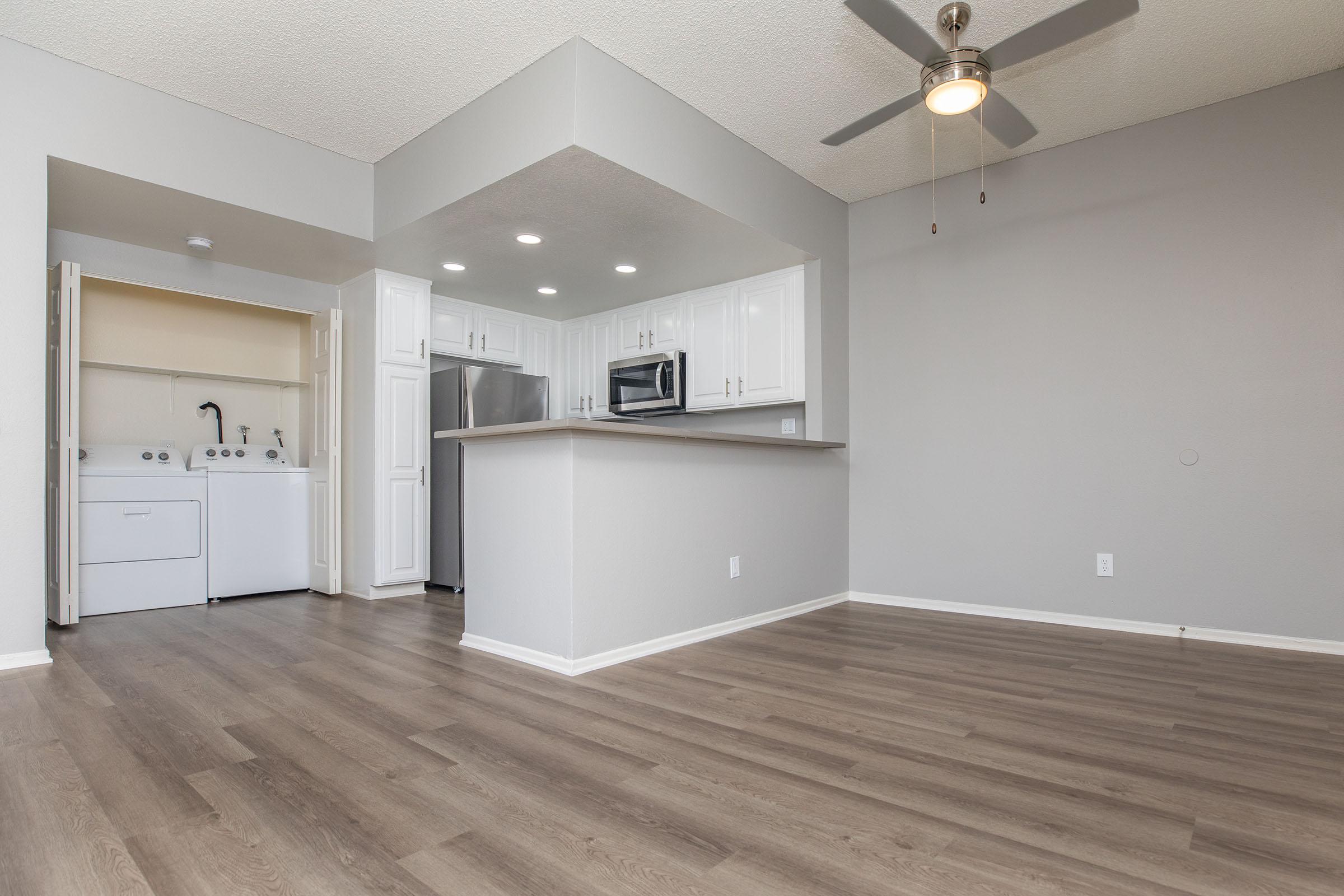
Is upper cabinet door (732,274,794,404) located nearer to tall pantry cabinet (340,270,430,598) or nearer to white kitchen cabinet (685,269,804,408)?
white kitchen cabinet (685,269,804,408)

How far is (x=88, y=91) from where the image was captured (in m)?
3.09

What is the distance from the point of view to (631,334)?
5.38 m

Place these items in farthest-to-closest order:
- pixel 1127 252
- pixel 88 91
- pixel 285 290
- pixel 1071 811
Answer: pixel 285 290, pixel 1127 252, pixel 88 91, pixel 1071 811

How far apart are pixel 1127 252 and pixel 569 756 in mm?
3543

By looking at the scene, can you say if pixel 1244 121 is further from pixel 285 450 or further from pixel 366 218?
pixel 285 450

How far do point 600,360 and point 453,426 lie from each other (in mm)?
1341

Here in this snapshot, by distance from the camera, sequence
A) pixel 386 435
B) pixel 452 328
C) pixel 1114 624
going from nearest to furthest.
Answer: pixel 1114 624
pixel 386 435
pixel 452 328

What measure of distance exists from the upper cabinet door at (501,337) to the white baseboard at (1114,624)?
10.2ft

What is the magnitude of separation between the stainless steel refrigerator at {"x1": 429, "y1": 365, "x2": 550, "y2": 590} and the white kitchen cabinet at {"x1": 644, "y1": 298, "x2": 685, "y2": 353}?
1.04 m

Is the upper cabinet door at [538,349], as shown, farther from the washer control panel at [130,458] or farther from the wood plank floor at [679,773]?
the wood plank floor at [679,773]

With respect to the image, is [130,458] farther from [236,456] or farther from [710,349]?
[710,349]

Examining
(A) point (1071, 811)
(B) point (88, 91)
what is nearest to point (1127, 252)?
(A) point (1071, 811)

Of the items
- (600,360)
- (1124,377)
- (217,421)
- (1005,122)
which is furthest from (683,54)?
(217,421)

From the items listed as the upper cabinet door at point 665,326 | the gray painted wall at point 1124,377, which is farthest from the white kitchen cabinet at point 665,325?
the gray painted wall at point 1124,377
